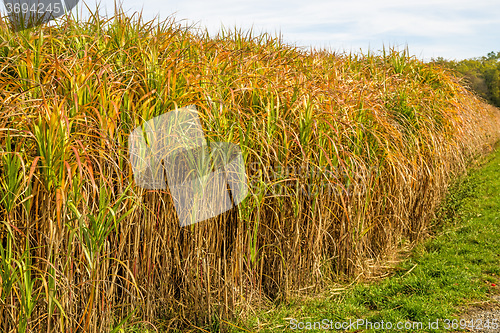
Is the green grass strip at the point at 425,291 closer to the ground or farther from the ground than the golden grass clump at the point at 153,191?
closer to the ground

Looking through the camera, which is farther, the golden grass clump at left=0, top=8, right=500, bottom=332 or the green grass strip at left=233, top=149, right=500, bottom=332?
the green grass strip at left=233, top=149, right=500, bottom=332

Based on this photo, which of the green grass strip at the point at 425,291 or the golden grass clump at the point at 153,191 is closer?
the golden grass clump at the point at 153,191

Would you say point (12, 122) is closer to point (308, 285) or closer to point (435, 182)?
point (308, 285)

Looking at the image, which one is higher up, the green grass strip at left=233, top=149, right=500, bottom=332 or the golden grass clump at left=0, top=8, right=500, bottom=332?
the golden grass clump at left=0, top=8, right=500, bottom=332

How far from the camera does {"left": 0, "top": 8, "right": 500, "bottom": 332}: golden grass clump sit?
6.69ft

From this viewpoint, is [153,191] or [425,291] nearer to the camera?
[153,191]

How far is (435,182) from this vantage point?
4457 mm

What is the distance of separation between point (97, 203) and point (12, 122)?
62 cm

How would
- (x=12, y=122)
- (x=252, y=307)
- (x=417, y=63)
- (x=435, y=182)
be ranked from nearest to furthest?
(x=12, y=122), (x=252, y=307), (x=435, y=182), (x=417, y=63)

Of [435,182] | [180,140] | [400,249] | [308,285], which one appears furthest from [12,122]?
[435,182]

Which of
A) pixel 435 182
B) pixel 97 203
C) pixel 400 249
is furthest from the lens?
pixel 435 182

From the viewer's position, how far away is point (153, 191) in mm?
2342

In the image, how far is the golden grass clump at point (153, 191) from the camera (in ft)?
6.69

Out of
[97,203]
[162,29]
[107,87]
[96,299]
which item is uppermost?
[162,29]
